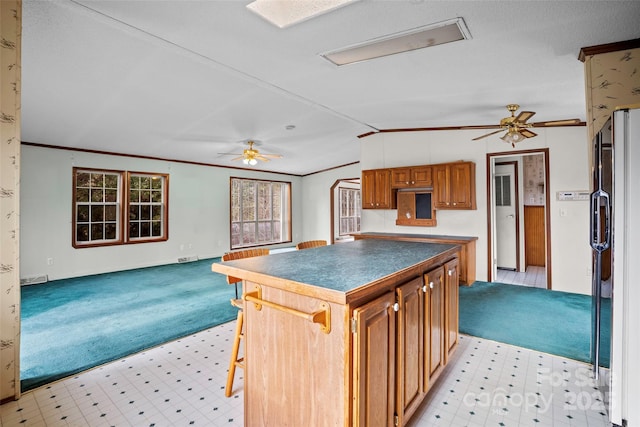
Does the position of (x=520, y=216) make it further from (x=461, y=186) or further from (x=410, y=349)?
(x=410, y=349)

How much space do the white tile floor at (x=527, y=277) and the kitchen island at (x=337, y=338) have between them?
393 cm

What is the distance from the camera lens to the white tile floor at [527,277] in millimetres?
5012

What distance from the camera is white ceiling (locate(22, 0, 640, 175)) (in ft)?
6.92

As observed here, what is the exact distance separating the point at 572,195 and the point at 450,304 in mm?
3531

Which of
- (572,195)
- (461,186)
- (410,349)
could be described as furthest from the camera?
(461,186)

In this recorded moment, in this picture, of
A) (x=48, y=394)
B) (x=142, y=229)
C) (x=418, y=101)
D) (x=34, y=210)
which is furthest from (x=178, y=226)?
(x=418, y=101)

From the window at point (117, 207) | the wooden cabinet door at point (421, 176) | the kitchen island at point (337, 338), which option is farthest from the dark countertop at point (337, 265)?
the window at point (117, 207)

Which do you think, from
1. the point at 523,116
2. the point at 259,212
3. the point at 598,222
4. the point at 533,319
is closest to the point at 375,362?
the point at 598,222

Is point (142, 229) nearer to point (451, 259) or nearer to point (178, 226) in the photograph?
point (178, 226)

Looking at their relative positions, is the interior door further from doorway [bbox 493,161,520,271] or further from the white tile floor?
the white tile floor

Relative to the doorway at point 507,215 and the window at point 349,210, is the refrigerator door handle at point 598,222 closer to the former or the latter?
the doorway at point 507,215

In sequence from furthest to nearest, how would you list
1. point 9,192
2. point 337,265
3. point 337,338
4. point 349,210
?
point 349,210 < point 9,192 < point 337,265 < point 337,338

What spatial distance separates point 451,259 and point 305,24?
2075mm

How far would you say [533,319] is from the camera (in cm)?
345
